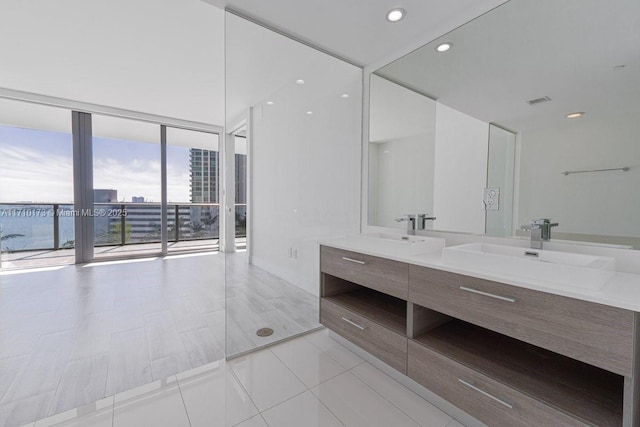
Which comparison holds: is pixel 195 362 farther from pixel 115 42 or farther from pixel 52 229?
Answer: pixel 52 229

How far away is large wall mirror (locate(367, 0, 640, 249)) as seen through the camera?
1.28m

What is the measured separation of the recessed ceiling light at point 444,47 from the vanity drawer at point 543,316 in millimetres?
1608

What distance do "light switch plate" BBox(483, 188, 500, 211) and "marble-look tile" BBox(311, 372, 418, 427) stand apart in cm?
132

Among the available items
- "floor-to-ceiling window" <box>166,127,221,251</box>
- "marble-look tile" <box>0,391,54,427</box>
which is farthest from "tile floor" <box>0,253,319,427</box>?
"floor-to-ceiling window" <box>166,127,221,251</box>

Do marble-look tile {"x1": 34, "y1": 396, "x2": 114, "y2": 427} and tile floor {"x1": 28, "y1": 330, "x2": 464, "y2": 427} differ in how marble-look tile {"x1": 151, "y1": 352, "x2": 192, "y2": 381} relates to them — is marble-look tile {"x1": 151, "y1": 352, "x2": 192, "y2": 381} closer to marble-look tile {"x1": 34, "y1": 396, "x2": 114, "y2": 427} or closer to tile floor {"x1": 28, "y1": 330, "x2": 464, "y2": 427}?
tile floor {"x1": 28, "y1": 330, "x2": 464, "y2": 427}

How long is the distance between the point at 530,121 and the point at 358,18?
1.31 metres

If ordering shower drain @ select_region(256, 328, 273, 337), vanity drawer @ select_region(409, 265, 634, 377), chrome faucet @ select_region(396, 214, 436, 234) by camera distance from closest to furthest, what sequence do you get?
vanity drawer @ select_region(409, 265, 634, 377) → chrome faucet @ select_region(396, 214, 436, 234) → shower drain @ select_region(256, 328, 273, 337)

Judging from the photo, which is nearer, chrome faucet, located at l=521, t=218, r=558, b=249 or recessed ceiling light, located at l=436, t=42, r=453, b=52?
chrome faucet, located at l=521, t=218, r=558, b=249

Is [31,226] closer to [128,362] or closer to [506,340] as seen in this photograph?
[128,362]

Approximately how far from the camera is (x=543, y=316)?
996mm

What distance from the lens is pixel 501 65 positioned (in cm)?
167

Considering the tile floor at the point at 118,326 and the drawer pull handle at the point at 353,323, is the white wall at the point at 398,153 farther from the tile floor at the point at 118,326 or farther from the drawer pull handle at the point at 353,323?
the tile floor at the point at 118,326

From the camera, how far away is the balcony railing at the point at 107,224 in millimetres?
4344

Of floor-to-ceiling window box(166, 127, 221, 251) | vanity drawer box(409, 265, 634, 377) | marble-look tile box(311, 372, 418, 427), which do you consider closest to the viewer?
vanity drawer box(409, 265, 634, 377)
